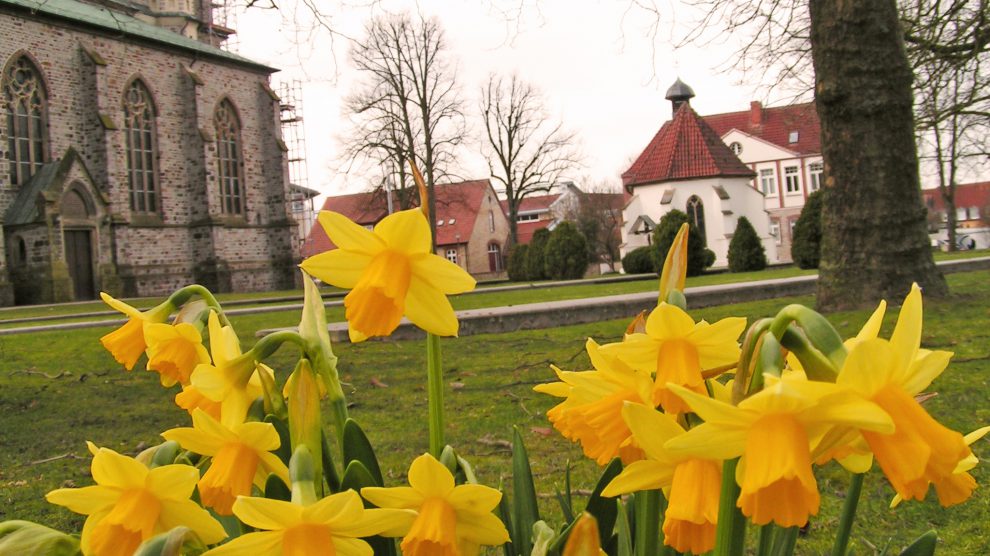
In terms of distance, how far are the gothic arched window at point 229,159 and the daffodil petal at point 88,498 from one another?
103 ft

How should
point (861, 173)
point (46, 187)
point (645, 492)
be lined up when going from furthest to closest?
1. point (46, 187)
2. point (861, 173)
3. point (645, 492)

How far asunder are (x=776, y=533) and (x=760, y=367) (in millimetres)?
432

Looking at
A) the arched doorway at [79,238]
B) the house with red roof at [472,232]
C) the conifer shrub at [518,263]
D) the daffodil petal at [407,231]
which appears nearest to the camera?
the daffodil petal at [407,231]

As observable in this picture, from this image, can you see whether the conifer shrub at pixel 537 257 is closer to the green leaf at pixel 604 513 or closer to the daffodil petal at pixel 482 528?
the green leaf at pixel 604 513

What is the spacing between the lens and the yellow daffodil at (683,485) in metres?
0.64

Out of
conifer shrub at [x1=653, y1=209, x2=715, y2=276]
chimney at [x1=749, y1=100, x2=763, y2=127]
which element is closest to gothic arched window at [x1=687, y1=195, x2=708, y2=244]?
conifer shrub at [x1=653, y1=209, x2=715, y2=276]

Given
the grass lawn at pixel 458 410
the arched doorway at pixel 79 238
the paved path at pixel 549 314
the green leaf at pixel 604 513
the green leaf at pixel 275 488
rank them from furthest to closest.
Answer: the arched doorway at pixel 79 238, the paved path at pixel 549 314, the grass lawn at pixel 458 410, the green leaf at pixel 604 513, the green leaf at pixel 275 488

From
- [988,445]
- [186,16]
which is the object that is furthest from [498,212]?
[988,445]

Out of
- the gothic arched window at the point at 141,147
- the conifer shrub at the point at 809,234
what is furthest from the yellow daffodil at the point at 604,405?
the gothic arched window at the point at 141,147

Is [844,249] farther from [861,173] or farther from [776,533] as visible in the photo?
[776,533]

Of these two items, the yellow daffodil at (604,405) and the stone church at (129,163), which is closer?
the yellow daffodil at (604,405)

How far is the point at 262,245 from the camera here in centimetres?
3144

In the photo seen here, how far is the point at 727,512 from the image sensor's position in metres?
0.64

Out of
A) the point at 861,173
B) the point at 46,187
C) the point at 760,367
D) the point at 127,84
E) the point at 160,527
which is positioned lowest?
the point at 160,527
